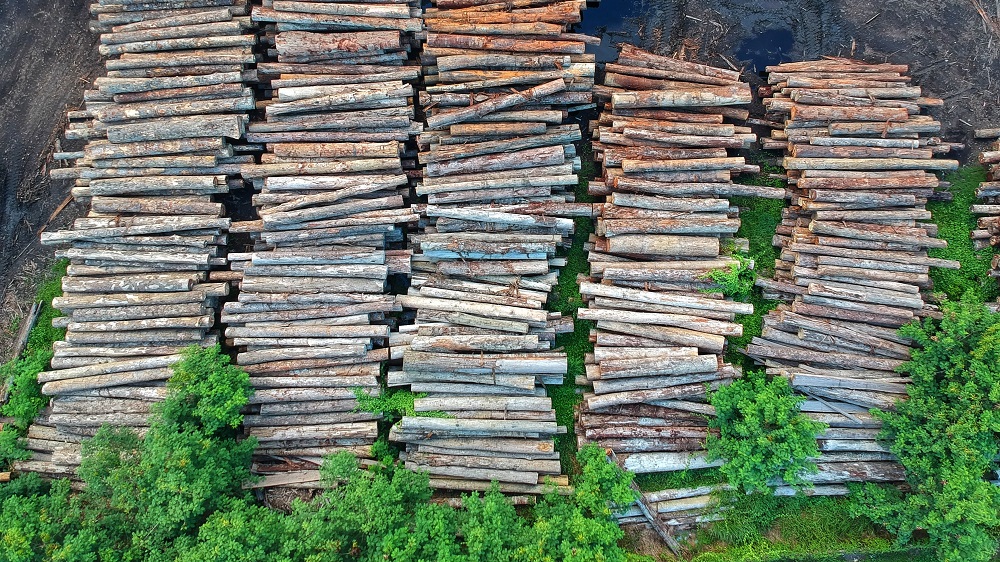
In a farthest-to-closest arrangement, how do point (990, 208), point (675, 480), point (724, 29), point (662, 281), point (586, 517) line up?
point (724, 29)
point (990, 208)
point (675, 480)
point (662, 281)
point (586, 517)

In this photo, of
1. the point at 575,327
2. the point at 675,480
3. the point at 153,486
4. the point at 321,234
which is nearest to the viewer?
the point at 153,486

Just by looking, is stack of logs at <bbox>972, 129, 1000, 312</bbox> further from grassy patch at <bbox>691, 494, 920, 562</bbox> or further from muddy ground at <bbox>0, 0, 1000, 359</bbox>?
grassy patch at <bbox>691, 494, 920, 562</bbox>

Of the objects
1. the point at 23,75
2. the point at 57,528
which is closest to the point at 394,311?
the point at 57,528

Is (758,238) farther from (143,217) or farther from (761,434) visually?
(143,217)

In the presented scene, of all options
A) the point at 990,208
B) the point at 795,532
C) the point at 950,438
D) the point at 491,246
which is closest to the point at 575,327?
the point at 491,246

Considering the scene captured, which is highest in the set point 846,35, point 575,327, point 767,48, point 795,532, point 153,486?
point 846,35

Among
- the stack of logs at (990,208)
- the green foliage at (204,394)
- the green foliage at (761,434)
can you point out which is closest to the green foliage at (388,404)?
the green foliage at (204,394)

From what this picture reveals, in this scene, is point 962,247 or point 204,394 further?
point 962,247
